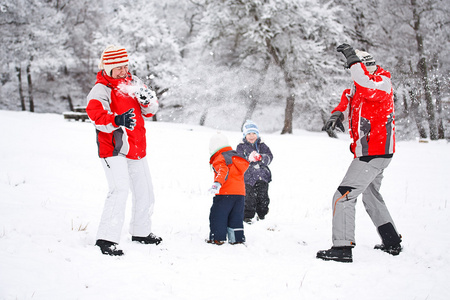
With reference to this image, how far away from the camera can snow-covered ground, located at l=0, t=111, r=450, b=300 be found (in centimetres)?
284

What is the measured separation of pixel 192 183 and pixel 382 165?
5614 millimetres

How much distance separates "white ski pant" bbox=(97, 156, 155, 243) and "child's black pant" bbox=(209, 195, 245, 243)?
0.81 meters

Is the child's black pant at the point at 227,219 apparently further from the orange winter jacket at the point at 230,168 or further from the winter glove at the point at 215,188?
the winter glove at the point at 215,188

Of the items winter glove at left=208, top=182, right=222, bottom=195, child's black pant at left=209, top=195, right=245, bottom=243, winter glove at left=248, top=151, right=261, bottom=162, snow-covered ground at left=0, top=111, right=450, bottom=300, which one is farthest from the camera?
winter glove at left=248, top=151, right=261, bottom=162

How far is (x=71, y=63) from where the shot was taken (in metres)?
28.5

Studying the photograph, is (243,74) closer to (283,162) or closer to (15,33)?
(283,162)

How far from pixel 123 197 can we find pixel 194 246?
104 cm

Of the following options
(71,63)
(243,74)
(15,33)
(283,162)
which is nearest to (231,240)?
(283,162)

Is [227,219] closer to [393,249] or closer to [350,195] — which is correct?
[350,195]

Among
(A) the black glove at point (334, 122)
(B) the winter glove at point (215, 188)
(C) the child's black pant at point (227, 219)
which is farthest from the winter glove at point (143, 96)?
(A) the black glove at point (334, 122)

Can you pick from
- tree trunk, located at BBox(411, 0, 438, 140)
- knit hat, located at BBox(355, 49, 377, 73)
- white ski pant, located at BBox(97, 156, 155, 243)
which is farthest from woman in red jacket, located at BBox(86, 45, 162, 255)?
tree trunk, located at BBox(411, 0, 438, 140)

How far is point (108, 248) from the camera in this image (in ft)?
11.5

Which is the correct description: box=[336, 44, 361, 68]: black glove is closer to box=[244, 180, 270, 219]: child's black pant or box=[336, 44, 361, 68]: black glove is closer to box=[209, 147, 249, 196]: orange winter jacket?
box=[209, 147, 249, 196]: orange winter jacket

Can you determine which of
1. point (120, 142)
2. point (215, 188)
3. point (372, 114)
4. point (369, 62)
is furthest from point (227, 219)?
point (369, 62)
